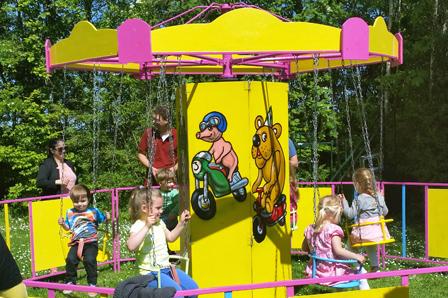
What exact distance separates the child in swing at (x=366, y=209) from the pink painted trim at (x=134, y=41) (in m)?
2.65

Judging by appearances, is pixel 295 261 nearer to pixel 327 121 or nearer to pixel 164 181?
pixel 164 181

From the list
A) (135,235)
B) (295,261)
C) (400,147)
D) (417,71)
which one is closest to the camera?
(135,235)

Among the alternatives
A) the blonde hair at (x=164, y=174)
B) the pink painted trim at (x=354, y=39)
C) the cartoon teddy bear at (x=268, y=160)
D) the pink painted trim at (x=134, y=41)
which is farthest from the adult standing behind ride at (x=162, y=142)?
the pink painted trim at (x=354, y=39)

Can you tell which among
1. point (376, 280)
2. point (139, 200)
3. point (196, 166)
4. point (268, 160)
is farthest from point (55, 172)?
point (376, 280)

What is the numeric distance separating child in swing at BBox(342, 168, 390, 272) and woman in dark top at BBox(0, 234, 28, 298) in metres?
3.80

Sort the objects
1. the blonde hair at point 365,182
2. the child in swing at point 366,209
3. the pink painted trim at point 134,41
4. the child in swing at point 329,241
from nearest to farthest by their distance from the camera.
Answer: the pink painted trim at point 134,41 < the child in swing at point 329,241 < the child in swing at point 366,209 < the blonde hair at point 365,182

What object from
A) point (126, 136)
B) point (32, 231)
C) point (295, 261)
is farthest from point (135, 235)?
point (126, 136)

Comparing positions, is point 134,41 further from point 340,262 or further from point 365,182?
point 365,182

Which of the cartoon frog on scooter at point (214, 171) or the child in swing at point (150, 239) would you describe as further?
Result: the cartoon frog on scooter at point (214, 171)

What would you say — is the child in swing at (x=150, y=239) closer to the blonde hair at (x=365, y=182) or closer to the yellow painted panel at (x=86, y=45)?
the yellow painted panel at (x=86, y=45)

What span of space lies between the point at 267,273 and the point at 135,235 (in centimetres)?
172

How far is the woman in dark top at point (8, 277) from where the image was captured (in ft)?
7.72

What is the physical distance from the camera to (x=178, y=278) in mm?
4273

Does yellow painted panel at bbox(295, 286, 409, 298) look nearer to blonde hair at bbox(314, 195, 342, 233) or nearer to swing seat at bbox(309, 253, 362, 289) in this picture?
swing seat at bbox(309, 253, 362, 289)
